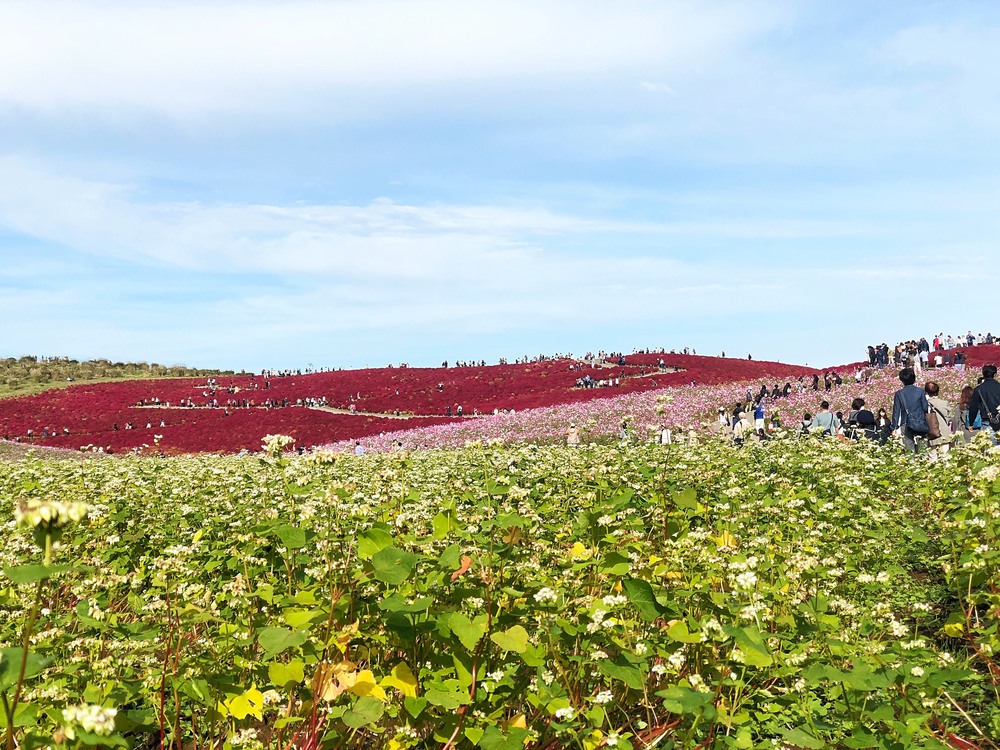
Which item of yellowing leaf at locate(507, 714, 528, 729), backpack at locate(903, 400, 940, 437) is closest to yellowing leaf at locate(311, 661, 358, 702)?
yellowing leaf at locate(507, 714, 528, 729)

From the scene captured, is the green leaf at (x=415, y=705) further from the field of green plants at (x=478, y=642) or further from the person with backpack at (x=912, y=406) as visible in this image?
the person with backpack at (x=912, y=406)

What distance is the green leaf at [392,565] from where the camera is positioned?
332cm

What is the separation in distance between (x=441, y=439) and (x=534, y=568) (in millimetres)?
28919

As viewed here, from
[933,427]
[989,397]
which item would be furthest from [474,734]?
[989,397]

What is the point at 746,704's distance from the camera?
13.5 feet

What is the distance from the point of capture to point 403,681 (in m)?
3.57

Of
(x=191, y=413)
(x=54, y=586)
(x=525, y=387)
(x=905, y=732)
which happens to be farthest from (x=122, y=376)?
(x=905, y=732)

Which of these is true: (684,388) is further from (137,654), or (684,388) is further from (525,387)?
(137,654)

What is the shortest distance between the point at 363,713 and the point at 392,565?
2.08ft

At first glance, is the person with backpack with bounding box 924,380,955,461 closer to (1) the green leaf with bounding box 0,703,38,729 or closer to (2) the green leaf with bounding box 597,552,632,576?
(2) the green leaf with bounding box 597,552,632,576

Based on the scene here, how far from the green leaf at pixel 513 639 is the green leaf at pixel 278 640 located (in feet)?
2.89

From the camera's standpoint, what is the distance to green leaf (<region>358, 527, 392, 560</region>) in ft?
11.6

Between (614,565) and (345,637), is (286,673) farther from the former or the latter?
(614,565)

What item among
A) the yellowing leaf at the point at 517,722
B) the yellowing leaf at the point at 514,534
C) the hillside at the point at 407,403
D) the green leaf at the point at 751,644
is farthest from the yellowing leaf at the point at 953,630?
the hillside at the point at 407,403
